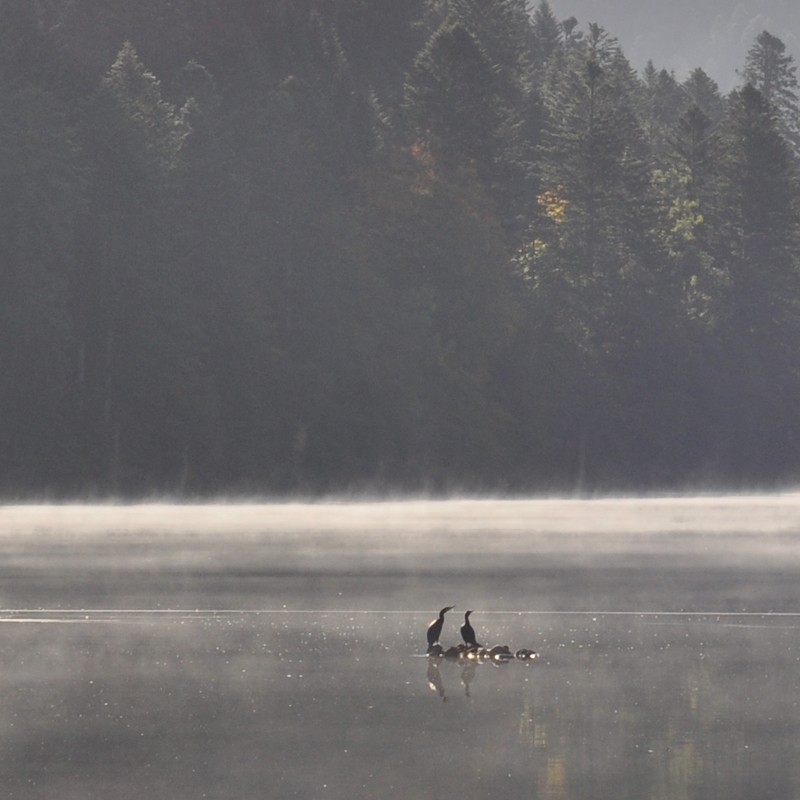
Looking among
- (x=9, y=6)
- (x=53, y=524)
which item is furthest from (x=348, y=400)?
(x=53, y=524)

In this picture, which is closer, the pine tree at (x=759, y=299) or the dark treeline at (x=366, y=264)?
the dark treeline at (x=366, y=264)

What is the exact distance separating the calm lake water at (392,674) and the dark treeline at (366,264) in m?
38.7

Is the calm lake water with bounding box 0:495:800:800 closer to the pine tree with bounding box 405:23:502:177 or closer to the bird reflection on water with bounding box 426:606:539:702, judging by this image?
the bird reflection on water with bounding box 426:606:539:702

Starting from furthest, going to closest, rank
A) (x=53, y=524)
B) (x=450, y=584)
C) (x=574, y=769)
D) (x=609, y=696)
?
1. (x=53, y=524)
2. (x=450, y=584)
3. (x=609, y=696)
4. (x=574, y=769)

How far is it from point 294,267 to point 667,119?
74.0 m

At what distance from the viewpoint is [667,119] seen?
159125mm

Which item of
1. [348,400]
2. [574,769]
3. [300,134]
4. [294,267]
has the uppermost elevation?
[300,134]

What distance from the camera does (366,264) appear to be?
93.8 m

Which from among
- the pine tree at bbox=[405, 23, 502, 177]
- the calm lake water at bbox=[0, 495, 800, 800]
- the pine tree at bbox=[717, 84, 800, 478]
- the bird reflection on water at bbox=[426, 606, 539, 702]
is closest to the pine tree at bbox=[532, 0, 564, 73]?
the pine tree at bbox=[717, 84, 800, 478]

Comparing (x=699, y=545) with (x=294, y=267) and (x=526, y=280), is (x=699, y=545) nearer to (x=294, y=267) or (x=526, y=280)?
(x=294, y=267)

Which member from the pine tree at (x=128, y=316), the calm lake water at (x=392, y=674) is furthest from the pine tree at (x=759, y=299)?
the calm lake water at (x=392, y=674)

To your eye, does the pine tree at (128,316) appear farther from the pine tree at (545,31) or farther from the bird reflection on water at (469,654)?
the pine tree at (545,31)

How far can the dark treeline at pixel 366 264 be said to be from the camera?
259 feet

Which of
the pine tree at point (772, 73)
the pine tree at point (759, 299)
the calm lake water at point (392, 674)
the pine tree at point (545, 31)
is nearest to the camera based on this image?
the calm lake water at point (392, 674)
